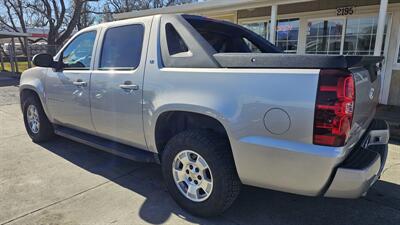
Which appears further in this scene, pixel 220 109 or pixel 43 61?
pixel 43 61

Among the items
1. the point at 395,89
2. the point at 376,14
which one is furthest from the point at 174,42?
the point at 395,89

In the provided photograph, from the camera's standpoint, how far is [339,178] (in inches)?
88.7

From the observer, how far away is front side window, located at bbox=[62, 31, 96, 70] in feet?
13.5

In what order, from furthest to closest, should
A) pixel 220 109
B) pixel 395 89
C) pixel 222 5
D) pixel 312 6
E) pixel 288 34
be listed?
pixel 288 34 < pixel 222 5 < pixel 312 6 < pixel 395 89 < pixel 220 109

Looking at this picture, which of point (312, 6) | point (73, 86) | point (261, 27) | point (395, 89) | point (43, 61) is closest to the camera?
point (73, 86)

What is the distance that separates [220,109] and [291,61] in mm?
692

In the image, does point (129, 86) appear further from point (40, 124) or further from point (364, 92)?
point (40, 124)

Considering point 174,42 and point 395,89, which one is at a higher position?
point 174,42

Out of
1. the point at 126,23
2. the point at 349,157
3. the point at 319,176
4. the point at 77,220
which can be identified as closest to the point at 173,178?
the point at 77,220

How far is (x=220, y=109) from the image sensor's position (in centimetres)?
260

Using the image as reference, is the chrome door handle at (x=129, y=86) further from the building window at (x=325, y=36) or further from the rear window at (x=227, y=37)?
the building window at (x=325, y=36)

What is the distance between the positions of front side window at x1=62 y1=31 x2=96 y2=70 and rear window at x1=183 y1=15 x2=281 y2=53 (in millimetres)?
1495

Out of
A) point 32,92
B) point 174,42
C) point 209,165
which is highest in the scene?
point 174,42

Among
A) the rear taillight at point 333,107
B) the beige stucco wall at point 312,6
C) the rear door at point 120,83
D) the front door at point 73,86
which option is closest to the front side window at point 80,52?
the front door at point 73,86
